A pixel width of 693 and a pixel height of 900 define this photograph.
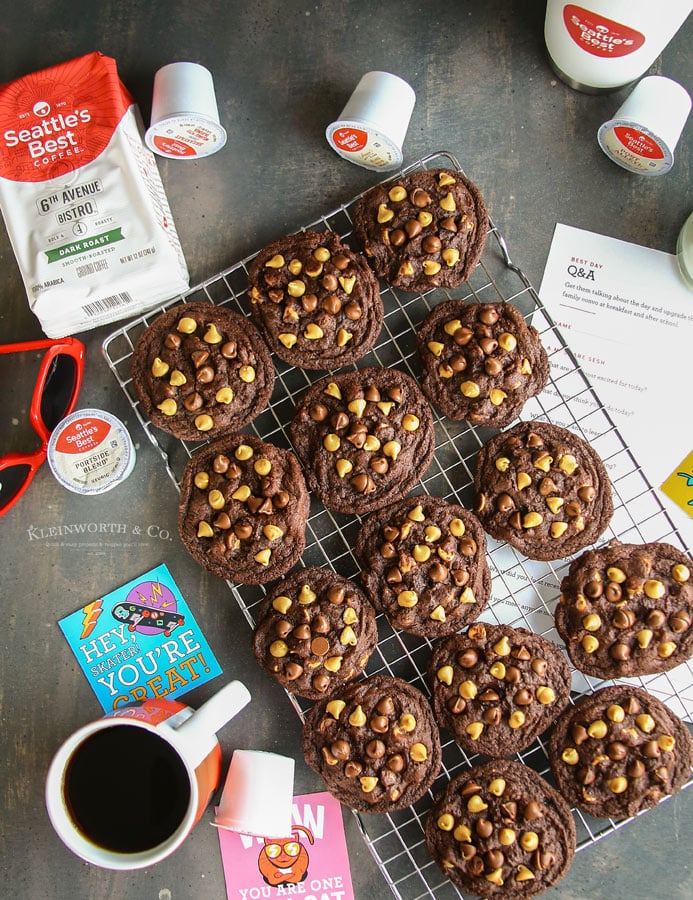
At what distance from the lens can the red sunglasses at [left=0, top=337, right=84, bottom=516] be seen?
169 centimetres

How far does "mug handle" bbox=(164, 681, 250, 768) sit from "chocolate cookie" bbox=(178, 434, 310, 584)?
0.26 meters

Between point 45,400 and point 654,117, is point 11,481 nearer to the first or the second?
point 45,400

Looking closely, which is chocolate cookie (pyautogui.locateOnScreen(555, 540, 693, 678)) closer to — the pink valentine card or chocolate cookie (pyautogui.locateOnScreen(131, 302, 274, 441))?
the pink valentine card

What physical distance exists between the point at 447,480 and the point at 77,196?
112 centimetres

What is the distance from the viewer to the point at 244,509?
63.2 inches

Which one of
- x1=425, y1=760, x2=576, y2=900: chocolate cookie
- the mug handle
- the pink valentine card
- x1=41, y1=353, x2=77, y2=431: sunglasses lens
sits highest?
x1=41, y1=353, x2=77, y2=431: sunglasses lens

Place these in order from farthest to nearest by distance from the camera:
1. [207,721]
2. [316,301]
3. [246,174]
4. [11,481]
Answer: [246,174] < [11,481] < [316,301] < [207,721]

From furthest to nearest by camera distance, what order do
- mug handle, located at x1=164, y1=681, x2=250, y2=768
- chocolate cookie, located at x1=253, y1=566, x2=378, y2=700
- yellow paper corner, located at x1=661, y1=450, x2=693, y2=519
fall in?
yellow paper corner, located at x1=661, y1=450, x2=693, y2=519 → chocolate cookie, located at x1=253, y1=566, x2=378, y2=700 → mug handle, located at x1=164, y1=681, x2=250, y2=768

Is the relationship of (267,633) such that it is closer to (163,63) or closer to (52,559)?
(52,559)

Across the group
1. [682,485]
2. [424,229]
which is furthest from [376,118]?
[682,485]

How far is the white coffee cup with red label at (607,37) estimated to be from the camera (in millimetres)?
1493

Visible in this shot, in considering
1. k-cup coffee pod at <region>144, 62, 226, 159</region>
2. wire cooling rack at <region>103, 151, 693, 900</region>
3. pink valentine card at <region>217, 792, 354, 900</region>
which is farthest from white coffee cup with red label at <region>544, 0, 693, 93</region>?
pink valentine card at <region>217, 792, 354, 900</region>

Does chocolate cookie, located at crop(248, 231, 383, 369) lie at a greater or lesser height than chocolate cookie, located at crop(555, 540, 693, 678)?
greater

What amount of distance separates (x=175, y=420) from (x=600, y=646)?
1.13 m
